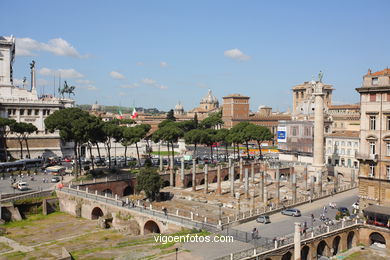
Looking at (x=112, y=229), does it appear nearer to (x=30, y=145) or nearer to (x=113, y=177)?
(x=113, y=177)

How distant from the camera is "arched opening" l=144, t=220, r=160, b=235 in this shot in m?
44.1

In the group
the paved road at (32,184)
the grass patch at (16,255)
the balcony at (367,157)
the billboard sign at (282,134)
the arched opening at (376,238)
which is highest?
the billboard sign at (282,134)

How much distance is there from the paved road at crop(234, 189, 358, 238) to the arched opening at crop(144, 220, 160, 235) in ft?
29.0

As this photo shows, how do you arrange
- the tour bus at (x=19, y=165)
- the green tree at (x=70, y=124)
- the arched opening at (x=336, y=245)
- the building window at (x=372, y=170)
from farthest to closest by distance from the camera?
the tour bus at (x=19, y=165) → the green tree at (x=70, y=124) → the building window at (x=372, y=170) → the arched opening at (x=336, y=245)

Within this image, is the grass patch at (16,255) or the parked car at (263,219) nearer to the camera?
the grass patch at (16,255)

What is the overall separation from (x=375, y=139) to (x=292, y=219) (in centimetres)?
1244

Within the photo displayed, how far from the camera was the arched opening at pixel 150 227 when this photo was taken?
145 feet

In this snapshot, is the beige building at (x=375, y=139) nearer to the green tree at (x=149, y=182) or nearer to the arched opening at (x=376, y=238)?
the arched opening at (x=376, y=238)

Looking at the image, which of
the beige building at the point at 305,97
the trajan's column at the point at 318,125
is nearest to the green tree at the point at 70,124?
the trajan's column at the point at 318,125

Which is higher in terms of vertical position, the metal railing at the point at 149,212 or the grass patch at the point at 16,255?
the metal railing at the point at 149,212

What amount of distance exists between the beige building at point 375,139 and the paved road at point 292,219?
560cm

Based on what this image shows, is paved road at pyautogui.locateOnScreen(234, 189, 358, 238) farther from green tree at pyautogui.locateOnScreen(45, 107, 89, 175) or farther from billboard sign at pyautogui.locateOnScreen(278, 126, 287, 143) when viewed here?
billboard sign at pyautogui.locateOnScreen(278, 126, 287, 143)

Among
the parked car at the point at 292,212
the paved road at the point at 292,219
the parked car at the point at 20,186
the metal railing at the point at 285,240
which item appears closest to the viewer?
the metal railing at the point at 285,240

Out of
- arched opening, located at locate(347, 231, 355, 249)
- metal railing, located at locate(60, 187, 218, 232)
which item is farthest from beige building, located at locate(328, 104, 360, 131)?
metal railing, located at locate(60, 187, 218, 232)
